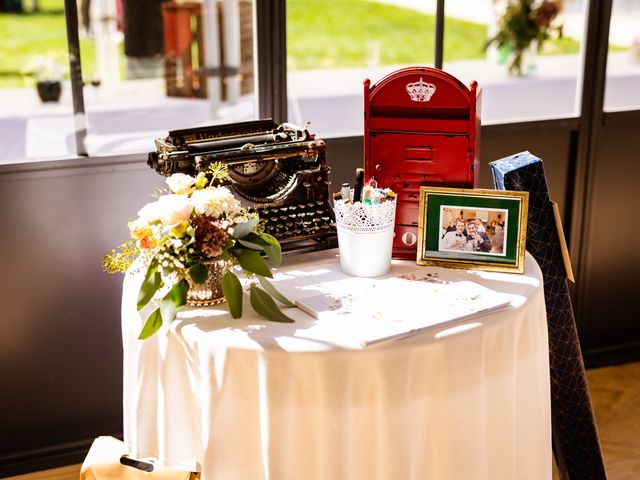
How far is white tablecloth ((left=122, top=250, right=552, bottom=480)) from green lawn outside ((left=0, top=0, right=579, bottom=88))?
1.41 meters

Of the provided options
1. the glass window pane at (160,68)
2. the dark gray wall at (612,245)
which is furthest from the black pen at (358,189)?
the dark gray wall at (612,245)

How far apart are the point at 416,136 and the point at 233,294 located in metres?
0.78

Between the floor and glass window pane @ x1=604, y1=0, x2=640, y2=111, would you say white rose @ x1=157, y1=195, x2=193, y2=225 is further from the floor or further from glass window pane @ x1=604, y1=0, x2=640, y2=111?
glass window pane @ x1=604, y1=0, x2=640, y2=111

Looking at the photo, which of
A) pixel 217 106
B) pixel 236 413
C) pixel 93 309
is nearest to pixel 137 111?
pixel 217 106

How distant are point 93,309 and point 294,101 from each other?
114cm

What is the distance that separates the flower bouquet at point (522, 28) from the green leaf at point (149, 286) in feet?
7.65

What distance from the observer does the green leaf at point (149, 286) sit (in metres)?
1.94

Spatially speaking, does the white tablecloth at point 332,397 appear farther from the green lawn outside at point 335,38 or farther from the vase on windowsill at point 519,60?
the vase on windowsill at point 519,60

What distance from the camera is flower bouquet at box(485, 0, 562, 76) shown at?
362cm

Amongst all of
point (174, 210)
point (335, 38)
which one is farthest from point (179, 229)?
point (335, 38)

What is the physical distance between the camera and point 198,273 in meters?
1.93

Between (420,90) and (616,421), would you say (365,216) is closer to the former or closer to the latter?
(420,90)

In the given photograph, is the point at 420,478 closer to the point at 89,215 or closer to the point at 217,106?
the point at 89,215

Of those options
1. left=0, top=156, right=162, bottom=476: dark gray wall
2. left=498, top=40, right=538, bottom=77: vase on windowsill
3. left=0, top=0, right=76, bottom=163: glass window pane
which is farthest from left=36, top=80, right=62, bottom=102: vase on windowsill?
left=498, top=40, right=538, bottom=77: vase on windowsill
